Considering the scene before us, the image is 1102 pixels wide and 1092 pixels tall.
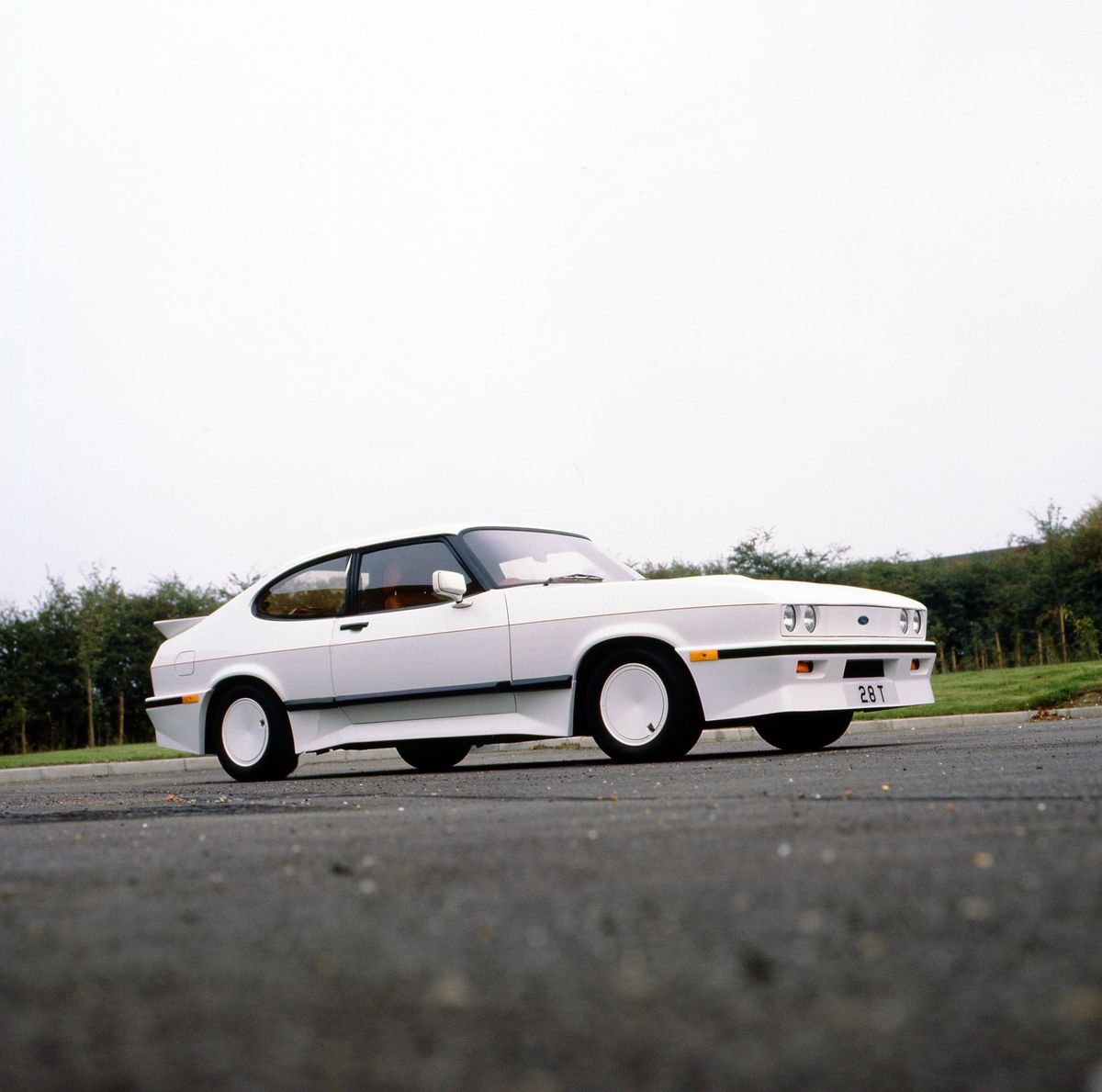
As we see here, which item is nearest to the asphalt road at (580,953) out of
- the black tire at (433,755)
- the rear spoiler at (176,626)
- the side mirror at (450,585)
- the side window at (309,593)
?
the side mirror at (450,585)

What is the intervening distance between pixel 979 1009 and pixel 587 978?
1.68ft

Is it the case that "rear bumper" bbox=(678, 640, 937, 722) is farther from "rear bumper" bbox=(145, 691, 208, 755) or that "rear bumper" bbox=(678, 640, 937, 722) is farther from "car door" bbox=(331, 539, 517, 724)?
"rear bumper" bbox=(145, 691, 208, 755)

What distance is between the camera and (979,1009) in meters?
1.56

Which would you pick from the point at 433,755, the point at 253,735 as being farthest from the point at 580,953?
the point at 433,755

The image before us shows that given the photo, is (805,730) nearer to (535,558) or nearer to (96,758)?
(535,558)

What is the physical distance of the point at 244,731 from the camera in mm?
8992

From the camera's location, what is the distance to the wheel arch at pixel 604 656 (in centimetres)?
743

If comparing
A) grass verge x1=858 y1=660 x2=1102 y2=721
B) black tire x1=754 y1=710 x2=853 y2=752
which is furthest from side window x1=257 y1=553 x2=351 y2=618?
grass verge x1=858 y1=660 x2=1102 y2=721

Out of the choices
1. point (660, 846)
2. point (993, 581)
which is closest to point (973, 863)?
point (660, 846)

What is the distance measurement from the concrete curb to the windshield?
11.4 ft

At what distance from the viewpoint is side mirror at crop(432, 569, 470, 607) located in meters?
7.89

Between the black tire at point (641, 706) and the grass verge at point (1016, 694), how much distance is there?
5.87 m

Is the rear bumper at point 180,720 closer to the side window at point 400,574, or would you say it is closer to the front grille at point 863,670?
the side window at point 400,574

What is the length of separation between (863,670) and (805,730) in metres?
1.00
